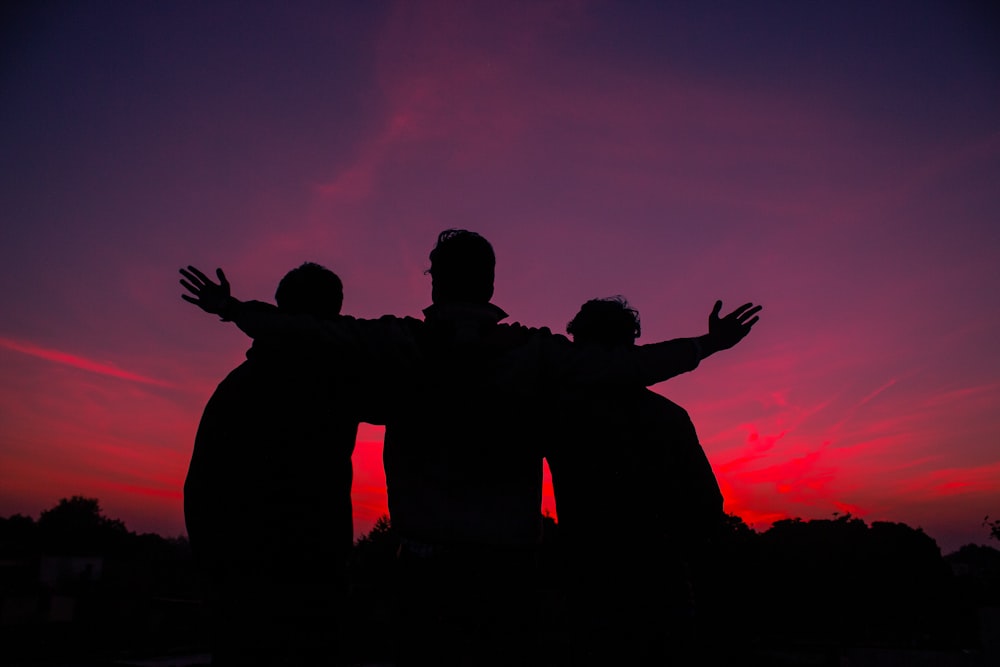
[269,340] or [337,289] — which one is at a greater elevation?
[337,289]

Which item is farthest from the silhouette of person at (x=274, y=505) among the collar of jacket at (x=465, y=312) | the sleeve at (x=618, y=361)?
the sleeve at (x=618, y=361)

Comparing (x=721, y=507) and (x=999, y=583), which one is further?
(x=999, y=583)

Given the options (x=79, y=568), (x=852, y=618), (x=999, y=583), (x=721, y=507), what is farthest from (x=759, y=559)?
(x=79, y=568)

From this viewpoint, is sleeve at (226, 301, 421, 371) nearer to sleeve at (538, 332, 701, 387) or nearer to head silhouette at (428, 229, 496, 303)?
head silhouette at (428, 229, 496, 303)

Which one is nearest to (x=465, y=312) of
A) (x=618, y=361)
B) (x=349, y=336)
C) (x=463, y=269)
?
(x=463, y=269)

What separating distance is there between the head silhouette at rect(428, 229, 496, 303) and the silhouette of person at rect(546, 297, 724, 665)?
575 mm

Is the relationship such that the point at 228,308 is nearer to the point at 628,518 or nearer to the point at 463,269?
the point at 463,269

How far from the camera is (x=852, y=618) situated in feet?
158

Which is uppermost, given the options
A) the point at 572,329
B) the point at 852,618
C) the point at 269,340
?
the point at 572,329

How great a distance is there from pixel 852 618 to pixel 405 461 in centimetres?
5902

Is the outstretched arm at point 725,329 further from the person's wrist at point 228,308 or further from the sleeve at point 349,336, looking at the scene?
the person's wrist at point 228,308

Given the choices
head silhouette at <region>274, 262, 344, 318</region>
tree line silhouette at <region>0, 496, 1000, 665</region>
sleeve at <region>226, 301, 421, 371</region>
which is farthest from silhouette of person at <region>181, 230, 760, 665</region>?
tree line silhouette at <region>0, 496, 1000, 665</region>

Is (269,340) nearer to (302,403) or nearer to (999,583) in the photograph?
(302,403)

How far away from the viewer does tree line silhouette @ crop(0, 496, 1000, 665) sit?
24.8 m
